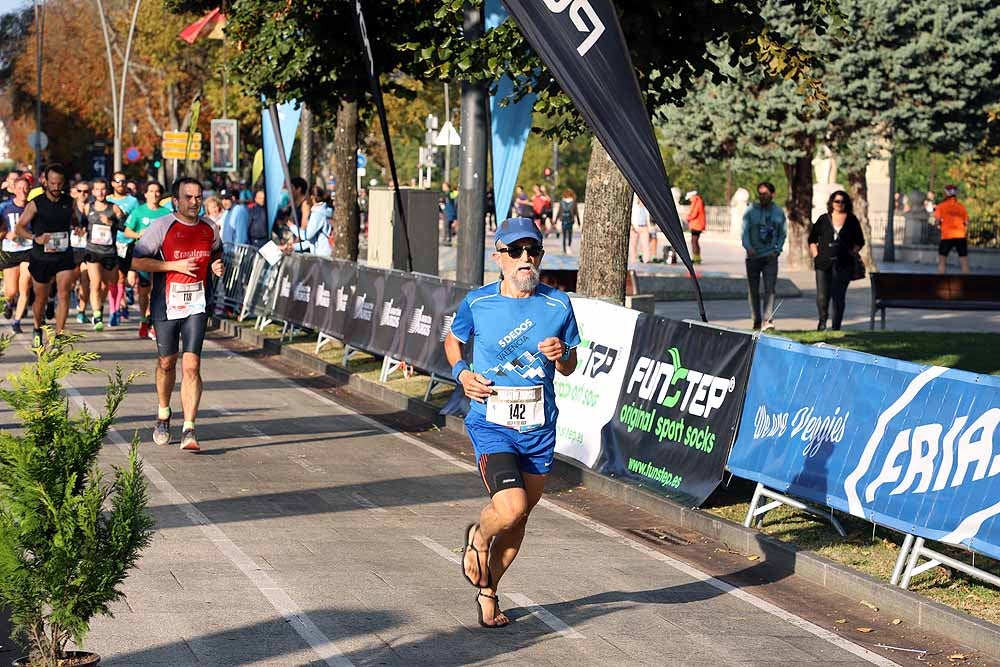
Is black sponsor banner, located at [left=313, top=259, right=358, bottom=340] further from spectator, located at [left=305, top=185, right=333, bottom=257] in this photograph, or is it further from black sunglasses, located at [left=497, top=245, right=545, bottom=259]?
black sunglasses, located at [left=497, top=245, right=545, bottom=259]

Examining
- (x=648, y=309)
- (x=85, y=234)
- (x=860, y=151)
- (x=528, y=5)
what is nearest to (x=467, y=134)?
(x=648, y=309)

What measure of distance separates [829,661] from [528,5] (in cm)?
504

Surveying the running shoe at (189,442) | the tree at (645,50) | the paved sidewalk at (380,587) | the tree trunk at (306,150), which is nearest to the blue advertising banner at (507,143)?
the tree at (645,50)

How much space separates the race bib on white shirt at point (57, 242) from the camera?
18.6 m

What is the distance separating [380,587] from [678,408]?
3388mm

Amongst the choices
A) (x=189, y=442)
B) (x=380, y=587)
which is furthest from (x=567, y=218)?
(x=380, y=587)

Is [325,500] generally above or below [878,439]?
below

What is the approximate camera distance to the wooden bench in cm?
2178

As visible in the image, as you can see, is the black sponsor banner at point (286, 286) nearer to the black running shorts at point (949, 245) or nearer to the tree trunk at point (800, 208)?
the black running shorts at point (949, 245)

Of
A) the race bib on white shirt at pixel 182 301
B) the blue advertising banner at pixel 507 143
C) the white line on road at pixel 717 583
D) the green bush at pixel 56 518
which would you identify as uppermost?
the blue advertising banner at pixel 507 143

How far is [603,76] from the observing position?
10.6m

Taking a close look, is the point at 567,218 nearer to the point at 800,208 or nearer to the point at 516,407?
the point at 800,208

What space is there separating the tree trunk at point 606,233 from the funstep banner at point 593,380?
3.21m

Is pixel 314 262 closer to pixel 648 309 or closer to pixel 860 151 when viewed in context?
pixel 648 309
